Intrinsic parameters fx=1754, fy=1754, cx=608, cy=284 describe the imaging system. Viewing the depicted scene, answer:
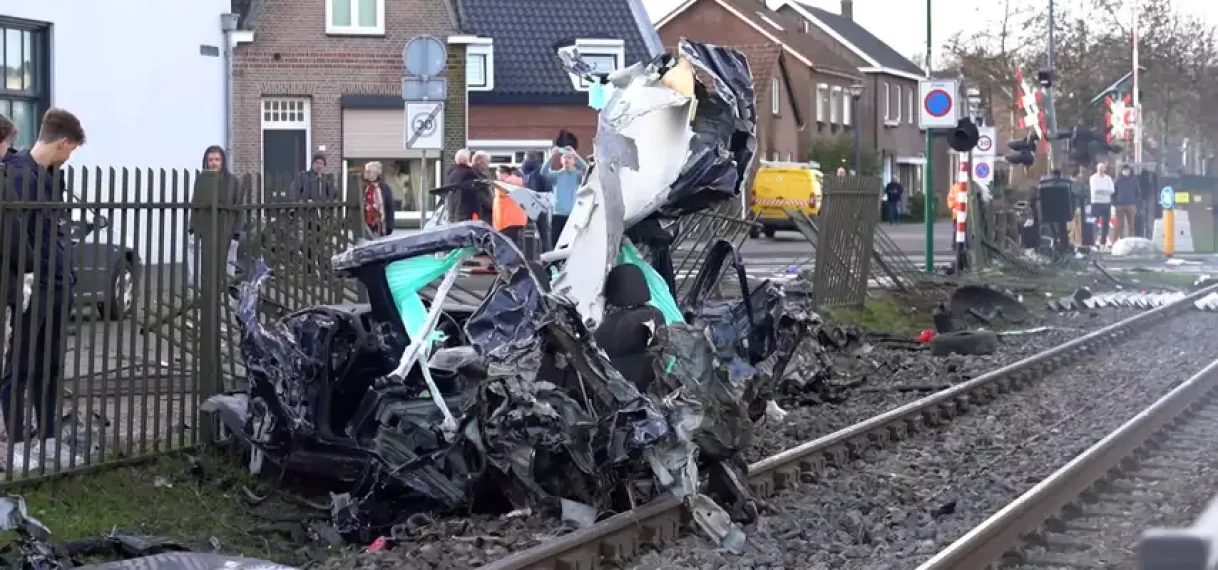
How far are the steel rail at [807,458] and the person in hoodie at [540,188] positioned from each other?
2.31 meters

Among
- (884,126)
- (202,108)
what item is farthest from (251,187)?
(884,126)

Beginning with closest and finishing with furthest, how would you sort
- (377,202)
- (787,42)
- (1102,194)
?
(377,202) → (1102,194) → (787,42)

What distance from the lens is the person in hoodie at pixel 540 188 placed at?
12.0 meters

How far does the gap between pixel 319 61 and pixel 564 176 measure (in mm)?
20536

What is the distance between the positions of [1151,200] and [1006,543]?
34.2 metres

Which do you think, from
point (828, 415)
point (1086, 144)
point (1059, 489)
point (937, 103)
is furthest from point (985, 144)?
point (1059, 489)

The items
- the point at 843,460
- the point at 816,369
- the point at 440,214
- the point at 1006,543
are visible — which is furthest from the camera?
the point at 816,369

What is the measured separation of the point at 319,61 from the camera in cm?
3844

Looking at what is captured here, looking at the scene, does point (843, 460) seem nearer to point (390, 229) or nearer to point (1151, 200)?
point (390, 229)

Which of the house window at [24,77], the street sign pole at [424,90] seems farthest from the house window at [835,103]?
the street sign pole at [424,90]

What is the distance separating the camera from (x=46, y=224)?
336 inches

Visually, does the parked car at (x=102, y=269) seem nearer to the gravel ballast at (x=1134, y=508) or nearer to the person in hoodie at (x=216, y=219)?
the person in hoodie at (x=216, y=219)

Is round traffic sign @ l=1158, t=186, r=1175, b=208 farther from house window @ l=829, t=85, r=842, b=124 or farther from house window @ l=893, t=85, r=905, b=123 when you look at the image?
house window @ l=893, t=85, r=905, b=123

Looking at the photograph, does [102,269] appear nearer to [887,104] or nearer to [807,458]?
[807,458]
